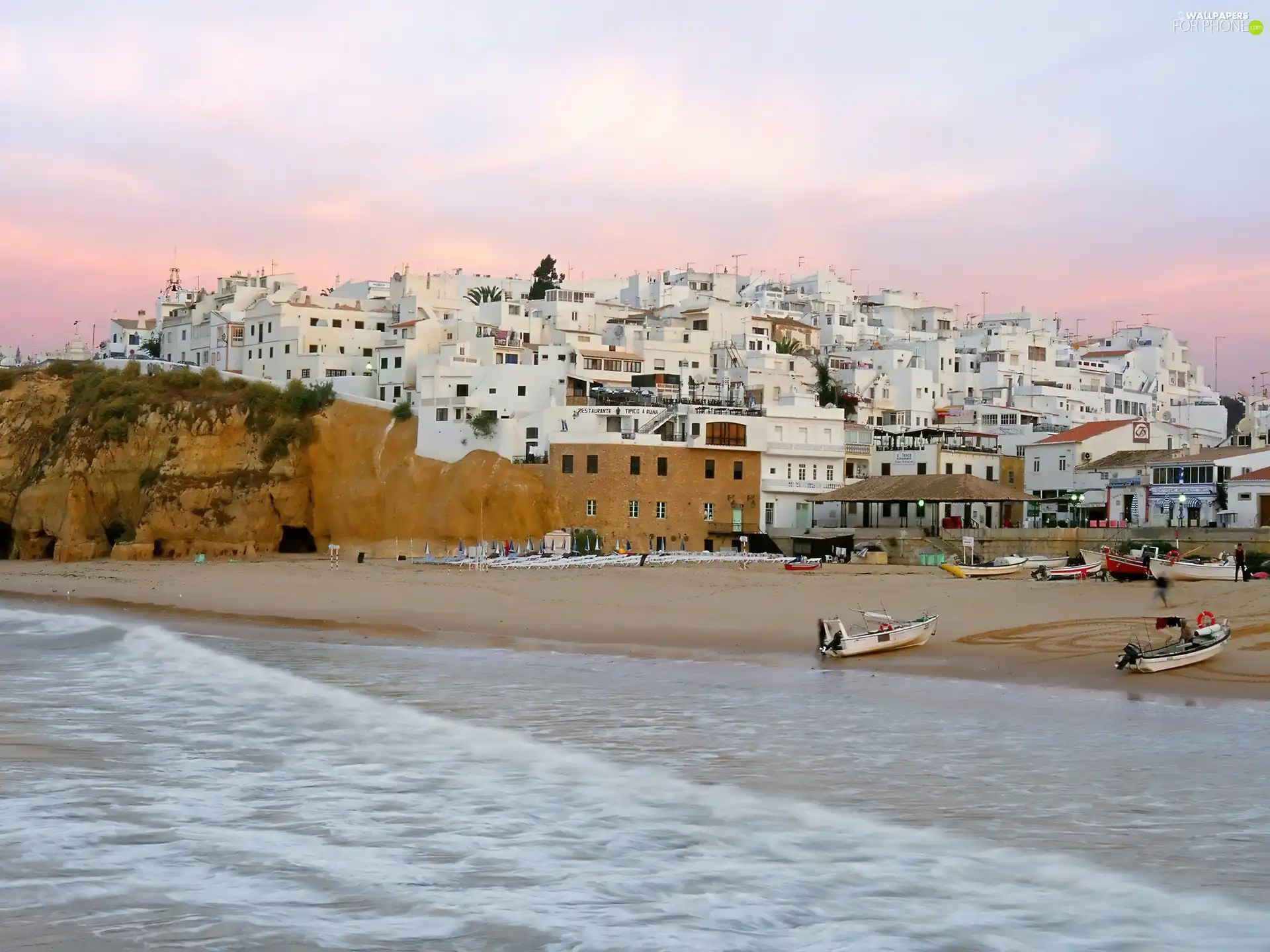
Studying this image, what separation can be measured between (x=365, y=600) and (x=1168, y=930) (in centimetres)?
2834

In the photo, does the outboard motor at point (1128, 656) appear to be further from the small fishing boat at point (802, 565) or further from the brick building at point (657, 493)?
the brick building at point (657, 493)

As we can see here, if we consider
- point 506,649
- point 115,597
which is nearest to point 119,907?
point 506,649

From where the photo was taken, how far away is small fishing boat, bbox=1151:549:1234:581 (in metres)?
30.5

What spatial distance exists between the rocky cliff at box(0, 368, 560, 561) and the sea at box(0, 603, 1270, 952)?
31.4 meters

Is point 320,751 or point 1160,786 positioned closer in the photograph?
point 1160,786

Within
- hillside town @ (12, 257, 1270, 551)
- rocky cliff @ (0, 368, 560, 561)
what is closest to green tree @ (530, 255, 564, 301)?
hillside town @ (12, 257, 1270, 551)

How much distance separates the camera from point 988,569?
40312mm

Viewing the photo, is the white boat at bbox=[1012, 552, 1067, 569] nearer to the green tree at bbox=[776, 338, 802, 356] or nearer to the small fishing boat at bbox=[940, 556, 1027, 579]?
the small fishing boat at bbox=[940, 556, 1027, 579]

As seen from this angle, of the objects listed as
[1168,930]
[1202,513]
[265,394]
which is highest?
[265,394]

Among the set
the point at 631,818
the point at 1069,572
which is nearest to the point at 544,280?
the point at 1069,572

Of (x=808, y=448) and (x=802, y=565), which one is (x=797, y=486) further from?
(x=802, y=565)

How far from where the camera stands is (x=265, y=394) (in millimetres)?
56750

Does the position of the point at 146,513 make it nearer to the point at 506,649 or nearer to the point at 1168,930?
the point at 506,649

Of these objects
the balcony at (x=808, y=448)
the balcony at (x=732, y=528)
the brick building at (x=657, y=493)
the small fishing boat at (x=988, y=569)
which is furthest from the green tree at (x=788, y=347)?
the small fishing boat at (x=988, y=569)
